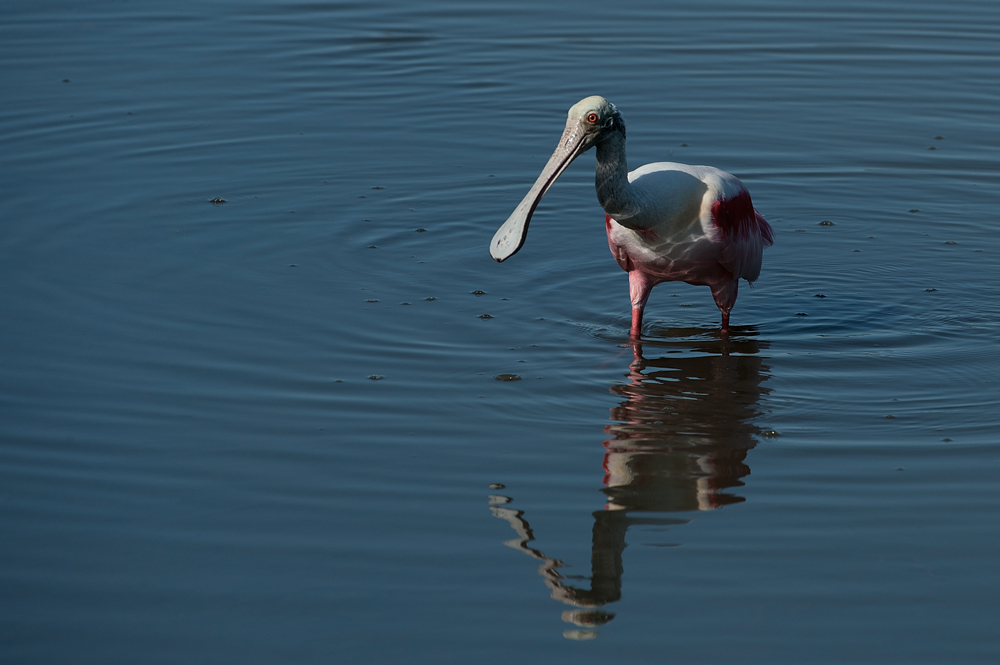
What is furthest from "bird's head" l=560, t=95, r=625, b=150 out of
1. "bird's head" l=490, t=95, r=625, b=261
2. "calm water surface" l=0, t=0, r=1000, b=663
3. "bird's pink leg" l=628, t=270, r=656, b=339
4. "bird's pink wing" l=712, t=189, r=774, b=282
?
"calm water surface" l=0, t=0, r=1000, b=663

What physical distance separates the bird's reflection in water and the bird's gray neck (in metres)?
0.83

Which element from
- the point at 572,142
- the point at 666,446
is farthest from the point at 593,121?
the point at 666,446

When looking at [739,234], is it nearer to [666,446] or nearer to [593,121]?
[593,121]

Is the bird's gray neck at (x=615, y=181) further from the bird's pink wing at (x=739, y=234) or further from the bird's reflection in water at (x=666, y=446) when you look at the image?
the bird's reflection in water at (x=666, y=446)

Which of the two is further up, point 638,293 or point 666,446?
point 638,293

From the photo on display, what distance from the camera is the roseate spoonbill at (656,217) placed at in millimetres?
5750

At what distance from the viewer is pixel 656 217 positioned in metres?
6.10

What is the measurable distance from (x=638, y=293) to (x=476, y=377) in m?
1.08

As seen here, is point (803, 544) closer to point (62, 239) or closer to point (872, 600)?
point (872, 600)

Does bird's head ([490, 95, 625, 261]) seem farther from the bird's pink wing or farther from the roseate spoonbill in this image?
the bird's pink wing

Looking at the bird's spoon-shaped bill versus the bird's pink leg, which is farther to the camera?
→ the bird's pink leg

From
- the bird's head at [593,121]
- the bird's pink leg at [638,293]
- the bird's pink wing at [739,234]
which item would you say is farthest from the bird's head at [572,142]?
the bird's pink leg at [638,293]

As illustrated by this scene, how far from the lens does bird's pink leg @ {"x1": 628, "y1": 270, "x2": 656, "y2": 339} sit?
6.60 m

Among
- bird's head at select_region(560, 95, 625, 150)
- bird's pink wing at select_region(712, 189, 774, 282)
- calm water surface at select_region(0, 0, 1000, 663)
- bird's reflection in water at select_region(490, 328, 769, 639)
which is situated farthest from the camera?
bird's pink wing at select_region(712, 189, 774, 282)
